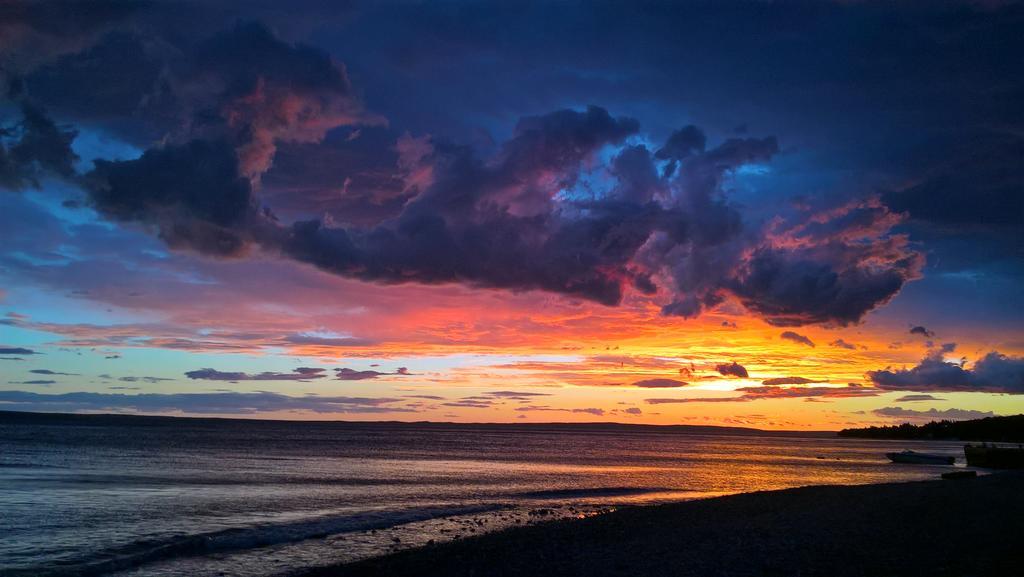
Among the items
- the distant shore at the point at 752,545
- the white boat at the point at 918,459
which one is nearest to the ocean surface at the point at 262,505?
the distant shore at the point at 752,545

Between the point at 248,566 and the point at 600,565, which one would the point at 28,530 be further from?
the point at 600,565

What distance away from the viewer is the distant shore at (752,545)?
63.6ft

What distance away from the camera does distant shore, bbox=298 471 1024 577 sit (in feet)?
63.6

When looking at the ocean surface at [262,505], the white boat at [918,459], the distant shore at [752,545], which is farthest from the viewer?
the white boat at [918,459]

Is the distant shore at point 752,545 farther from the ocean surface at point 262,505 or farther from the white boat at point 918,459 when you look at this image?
the white boat at point 918,459

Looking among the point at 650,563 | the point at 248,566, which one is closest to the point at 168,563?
the point at 248,566

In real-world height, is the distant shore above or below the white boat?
above

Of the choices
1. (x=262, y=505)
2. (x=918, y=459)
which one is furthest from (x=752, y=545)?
(x=918, y=459)

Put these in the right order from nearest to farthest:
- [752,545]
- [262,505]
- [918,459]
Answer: [752,545] < [262,505] < [918,459]

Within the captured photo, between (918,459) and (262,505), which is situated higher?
A: (262,505)

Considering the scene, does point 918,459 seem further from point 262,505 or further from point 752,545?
point 262,505

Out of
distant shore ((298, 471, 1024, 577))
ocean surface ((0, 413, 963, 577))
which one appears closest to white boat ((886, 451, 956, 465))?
ocean surface ((0, 413, 963, 577))

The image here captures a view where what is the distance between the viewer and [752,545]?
23.1m

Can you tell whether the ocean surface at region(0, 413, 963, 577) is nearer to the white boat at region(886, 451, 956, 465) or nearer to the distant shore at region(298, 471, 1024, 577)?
the distant shore at region(298, 471, 1024, 577)
